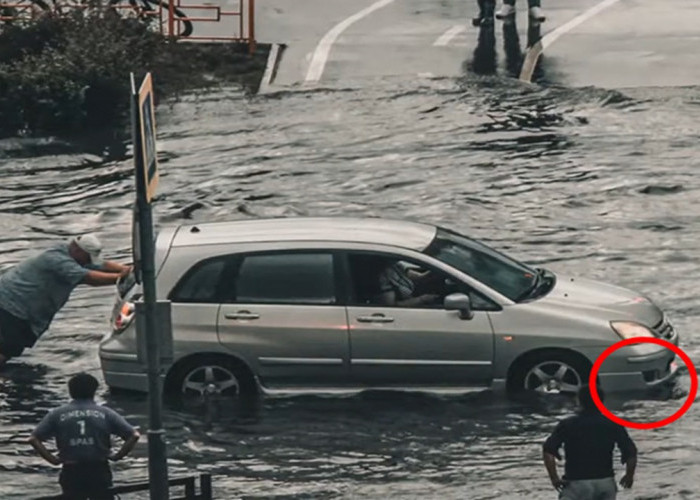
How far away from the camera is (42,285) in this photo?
16.0 metres

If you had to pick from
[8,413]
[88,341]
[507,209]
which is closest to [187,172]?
[507,209]

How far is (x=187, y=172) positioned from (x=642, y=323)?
34.5ft

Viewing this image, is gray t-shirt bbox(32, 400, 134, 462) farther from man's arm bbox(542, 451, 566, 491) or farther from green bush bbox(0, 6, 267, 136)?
green bush bbox(0, 6, 267, 136)

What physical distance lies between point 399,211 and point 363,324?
755 cm

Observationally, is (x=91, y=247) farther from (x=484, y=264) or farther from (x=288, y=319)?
(x=484, y=264)

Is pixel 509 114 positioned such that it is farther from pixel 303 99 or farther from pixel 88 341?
pixel 88 341

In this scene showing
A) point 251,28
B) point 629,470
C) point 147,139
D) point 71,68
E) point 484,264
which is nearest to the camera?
point 147,139

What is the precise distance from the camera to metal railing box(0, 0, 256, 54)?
96.4ft

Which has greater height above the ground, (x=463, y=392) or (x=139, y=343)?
(x=139, y=343)

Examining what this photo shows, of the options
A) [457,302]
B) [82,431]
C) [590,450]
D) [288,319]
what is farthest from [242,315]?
[590,450]

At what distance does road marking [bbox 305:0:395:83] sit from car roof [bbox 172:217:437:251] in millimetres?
12824

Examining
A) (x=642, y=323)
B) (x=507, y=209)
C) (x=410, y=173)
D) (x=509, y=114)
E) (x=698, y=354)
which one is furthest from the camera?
(x=509, y=114)

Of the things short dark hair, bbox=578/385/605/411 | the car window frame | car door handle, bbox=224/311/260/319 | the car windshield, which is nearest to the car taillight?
car door handle, bbox=224/311/260/319

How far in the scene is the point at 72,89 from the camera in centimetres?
2669
